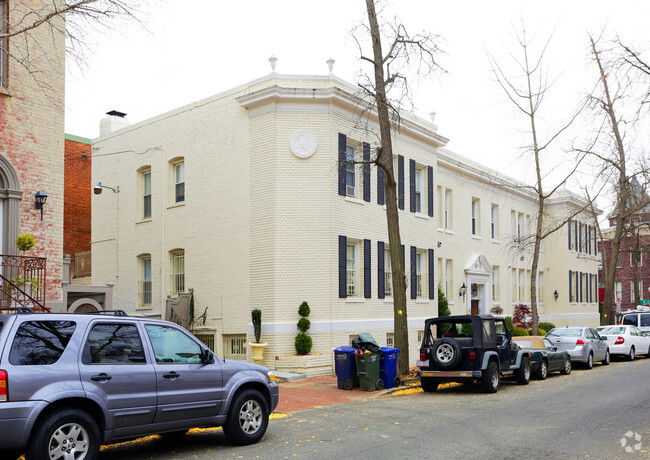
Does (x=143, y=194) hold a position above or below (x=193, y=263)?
above

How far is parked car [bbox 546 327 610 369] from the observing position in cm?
2177

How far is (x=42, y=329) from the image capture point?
7.40m

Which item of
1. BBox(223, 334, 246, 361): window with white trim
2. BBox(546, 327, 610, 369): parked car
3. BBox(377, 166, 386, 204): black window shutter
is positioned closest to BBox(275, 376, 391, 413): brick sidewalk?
BBox(223, 334, 246, 361): window with white trim

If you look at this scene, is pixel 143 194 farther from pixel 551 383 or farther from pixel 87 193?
pixel 551 383

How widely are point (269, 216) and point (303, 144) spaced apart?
246 cm

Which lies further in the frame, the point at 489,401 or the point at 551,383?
the point at 551,383

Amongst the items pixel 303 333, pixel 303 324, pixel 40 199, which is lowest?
pixel 303 333

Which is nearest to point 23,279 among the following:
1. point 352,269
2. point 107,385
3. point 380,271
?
point 107,385

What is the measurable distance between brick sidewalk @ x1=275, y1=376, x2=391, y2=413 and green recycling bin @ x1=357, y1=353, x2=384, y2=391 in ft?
0.62

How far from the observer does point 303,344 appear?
64.0ft

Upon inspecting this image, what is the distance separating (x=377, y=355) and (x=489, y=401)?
3205 mm

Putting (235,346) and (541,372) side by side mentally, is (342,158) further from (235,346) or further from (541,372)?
A: (541,372)

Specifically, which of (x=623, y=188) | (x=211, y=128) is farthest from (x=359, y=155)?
(x=623, y=188)

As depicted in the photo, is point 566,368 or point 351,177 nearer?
point 566,368
